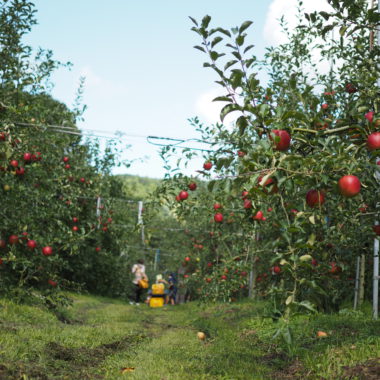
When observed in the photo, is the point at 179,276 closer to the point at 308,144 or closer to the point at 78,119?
the point at 78,119

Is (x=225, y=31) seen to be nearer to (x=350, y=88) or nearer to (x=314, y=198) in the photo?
(x=314, y=198)

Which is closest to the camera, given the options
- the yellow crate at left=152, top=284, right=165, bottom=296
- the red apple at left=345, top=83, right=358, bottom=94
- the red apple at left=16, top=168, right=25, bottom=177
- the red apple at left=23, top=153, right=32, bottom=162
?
the red apple at left=345, top=83, right=358, bottom=94

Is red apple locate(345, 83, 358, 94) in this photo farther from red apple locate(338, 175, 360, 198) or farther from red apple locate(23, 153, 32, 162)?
red apple locate(23, 153, 32, 162)

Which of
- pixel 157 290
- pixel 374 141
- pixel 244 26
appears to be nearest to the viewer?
pixel 374 141

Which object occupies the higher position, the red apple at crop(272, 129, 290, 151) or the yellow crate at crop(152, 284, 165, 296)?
the red apple at crop(272, 129, 290, 151)

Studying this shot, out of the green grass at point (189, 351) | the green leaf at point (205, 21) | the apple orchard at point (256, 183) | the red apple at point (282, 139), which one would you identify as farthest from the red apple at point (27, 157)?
the red apple at point (282, 139)

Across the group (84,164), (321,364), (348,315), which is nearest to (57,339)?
(321,364)

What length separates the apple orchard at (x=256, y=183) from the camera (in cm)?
250

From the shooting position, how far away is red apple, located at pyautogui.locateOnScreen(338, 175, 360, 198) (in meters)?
2.34

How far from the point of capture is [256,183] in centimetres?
245

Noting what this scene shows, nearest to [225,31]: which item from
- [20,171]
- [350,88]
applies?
[350,88]

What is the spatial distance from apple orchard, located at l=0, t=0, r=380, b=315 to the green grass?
55 centimetres

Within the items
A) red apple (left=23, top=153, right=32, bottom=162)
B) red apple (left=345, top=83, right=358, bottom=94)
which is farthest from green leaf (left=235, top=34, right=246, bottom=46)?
red apple (left=23, top=153, right=32, bottom=162)

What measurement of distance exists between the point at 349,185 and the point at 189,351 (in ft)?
9.94
